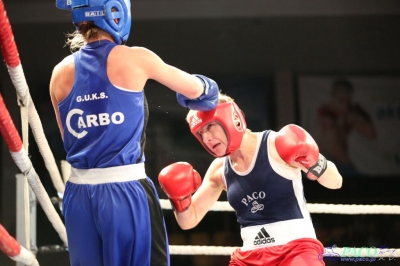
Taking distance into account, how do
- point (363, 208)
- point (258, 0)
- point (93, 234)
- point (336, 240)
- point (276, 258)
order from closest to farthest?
point (93, 234) → point (276, 258) → point (363, 208) → point (336, 240) → point (258, 0)

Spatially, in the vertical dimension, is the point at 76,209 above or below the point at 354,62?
below

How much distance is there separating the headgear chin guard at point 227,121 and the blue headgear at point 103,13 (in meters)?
0.54

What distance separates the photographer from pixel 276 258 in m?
2.04

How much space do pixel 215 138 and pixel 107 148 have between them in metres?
0.62

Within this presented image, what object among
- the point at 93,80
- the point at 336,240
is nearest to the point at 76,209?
the point at 93,80

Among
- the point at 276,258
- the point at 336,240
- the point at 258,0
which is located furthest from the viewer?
the point at 258,0

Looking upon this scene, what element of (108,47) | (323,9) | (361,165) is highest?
(323,9)

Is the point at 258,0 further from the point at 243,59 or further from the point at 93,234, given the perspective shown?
the point at 93,234

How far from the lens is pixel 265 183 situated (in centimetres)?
212

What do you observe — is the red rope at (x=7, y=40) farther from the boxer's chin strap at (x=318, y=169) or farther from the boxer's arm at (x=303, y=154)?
the boxer's chin strap at (x=318, y=169)

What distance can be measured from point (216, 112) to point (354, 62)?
3452 mm

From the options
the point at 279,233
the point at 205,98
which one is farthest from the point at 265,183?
the point at 205,98

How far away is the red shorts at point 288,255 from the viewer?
1.99m

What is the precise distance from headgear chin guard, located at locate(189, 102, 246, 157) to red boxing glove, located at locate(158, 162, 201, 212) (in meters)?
0.15
